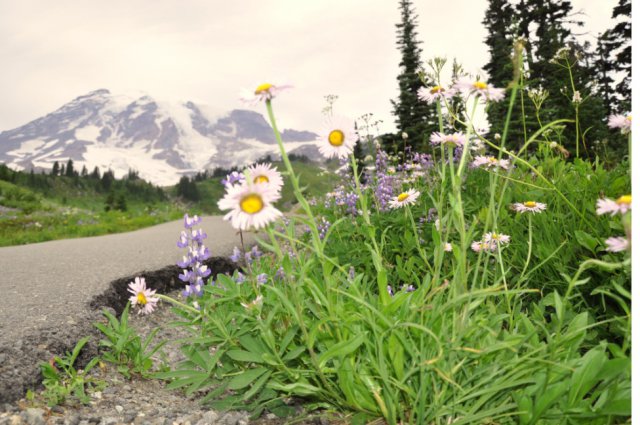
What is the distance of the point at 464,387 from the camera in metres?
1.80

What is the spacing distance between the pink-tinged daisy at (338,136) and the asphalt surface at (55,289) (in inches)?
74.4

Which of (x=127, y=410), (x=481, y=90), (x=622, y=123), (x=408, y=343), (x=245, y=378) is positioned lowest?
(x=127, y=410)

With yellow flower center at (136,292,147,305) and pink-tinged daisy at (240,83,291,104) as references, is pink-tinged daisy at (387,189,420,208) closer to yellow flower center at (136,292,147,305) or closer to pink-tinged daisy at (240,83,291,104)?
pink-tinged daisy at (240,83,291,104)

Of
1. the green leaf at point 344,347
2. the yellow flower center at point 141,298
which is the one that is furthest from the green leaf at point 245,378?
the yellow flower center at point 141,298

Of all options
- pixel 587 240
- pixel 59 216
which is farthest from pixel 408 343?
pixel 59 216

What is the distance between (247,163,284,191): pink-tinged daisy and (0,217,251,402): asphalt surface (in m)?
1.66

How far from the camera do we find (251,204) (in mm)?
1401

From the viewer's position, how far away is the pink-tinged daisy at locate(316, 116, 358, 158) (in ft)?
5.80

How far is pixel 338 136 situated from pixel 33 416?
173 centimetres

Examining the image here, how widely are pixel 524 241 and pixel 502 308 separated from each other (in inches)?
31.9

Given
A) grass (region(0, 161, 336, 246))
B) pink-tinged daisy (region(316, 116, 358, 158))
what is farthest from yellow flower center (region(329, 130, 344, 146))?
grass (region(0, 161, 336, 246))

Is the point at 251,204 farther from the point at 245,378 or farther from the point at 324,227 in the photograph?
the point at 324,227
